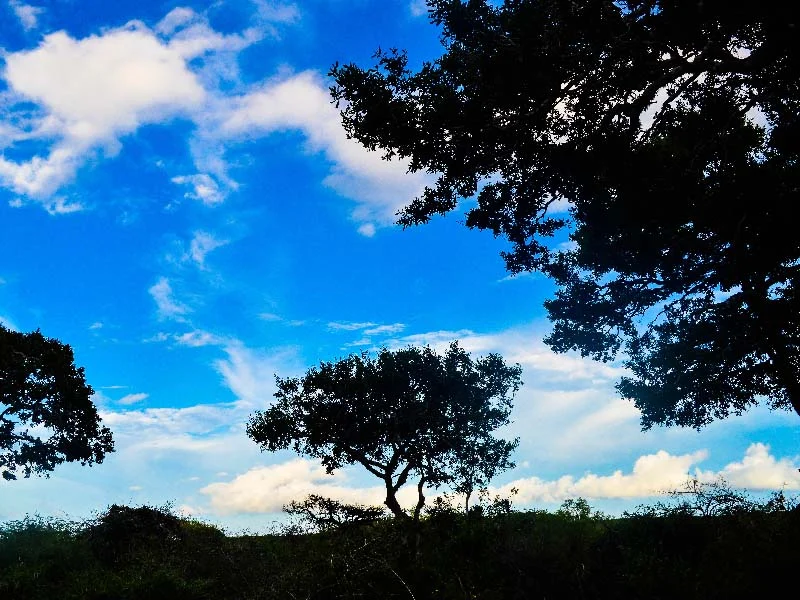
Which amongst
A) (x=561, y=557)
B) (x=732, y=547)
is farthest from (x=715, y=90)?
(x=561, y=557)

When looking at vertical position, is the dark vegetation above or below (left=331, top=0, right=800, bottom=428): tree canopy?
below

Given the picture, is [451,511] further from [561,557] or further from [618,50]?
[618,50]

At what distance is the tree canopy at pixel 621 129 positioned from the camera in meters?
9.12

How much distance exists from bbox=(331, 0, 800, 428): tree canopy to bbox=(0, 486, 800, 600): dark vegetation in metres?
6.44

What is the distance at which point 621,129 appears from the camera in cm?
1002

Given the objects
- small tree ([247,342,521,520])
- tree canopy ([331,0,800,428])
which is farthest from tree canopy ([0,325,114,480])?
tree canopy ([331,0,800,428])

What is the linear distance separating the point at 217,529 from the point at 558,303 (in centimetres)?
2234

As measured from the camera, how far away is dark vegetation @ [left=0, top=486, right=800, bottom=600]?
25.3 feet

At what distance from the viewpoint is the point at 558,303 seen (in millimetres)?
19234

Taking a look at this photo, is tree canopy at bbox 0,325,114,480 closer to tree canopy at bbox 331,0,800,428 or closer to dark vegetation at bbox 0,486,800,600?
dark vegetation at bbox 0,486,800,600

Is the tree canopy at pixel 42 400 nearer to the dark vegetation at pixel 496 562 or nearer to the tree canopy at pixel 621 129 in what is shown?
the dark vegetation at pixel 496 562

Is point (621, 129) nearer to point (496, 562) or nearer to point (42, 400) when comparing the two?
point (496, 562)

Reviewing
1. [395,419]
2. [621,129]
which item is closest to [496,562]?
[621,129]

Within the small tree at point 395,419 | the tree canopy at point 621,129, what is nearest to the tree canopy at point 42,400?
the small tree at point 395,419
